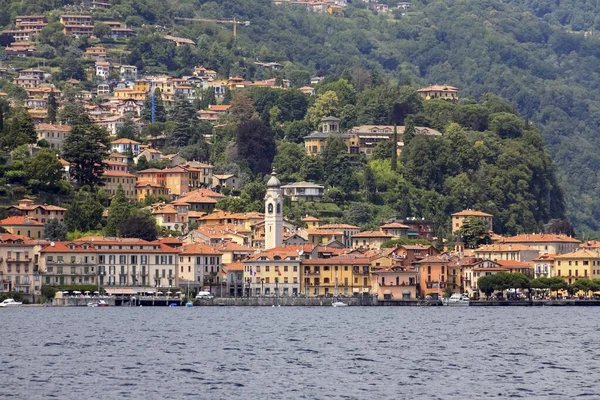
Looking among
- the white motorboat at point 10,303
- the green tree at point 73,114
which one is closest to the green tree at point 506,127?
the green tree at point 73,114

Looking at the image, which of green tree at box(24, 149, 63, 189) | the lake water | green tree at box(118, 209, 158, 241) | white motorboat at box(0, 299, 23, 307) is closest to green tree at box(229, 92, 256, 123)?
green tree at box(24, 149, 63, 189)

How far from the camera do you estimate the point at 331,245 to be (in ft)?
440

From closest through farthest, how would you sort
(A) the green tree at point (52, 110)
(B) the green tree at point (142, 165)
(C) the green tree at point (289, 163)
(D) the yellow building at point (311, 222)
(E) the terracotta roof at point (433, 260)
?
(E) the terracotta roof at point (433, 260), (D) the yellow building at point (311, 222), (B) the green tree at point (142, 165), (C) the green tree at point (289, 163), (A) the green tree at point (52, 110)

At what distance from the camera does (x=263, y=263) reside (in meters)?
125

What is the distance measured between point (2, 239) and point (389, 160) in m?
51.9

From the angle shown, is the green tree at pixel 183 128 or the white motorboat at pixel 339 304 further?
the green tree at pixel 183 128

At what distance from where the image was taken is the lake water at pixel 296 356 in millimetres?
57312

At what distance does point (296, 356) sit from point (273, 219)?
62.0m

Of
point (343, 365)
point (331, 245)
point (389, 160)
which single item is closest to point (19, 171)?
point (331, 245)

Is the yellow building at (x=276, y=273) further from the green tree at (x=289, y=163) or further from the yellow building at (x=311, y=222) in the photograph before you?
the green tree at (x=289, y=163)

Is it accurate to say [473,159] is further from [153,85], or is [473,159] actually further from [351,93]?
[153,85]

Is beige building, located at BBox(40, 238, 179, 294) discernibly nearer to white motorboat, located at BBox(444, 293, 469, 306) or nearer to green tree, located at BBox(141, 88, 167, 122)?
white motorboat, located at BBox(444, 293, 469, 306)

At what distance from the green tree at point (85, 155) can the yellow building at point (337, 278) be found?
25.9 metres

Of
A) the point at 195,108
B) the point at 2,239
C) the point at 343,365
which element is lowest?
the point at 343,365
